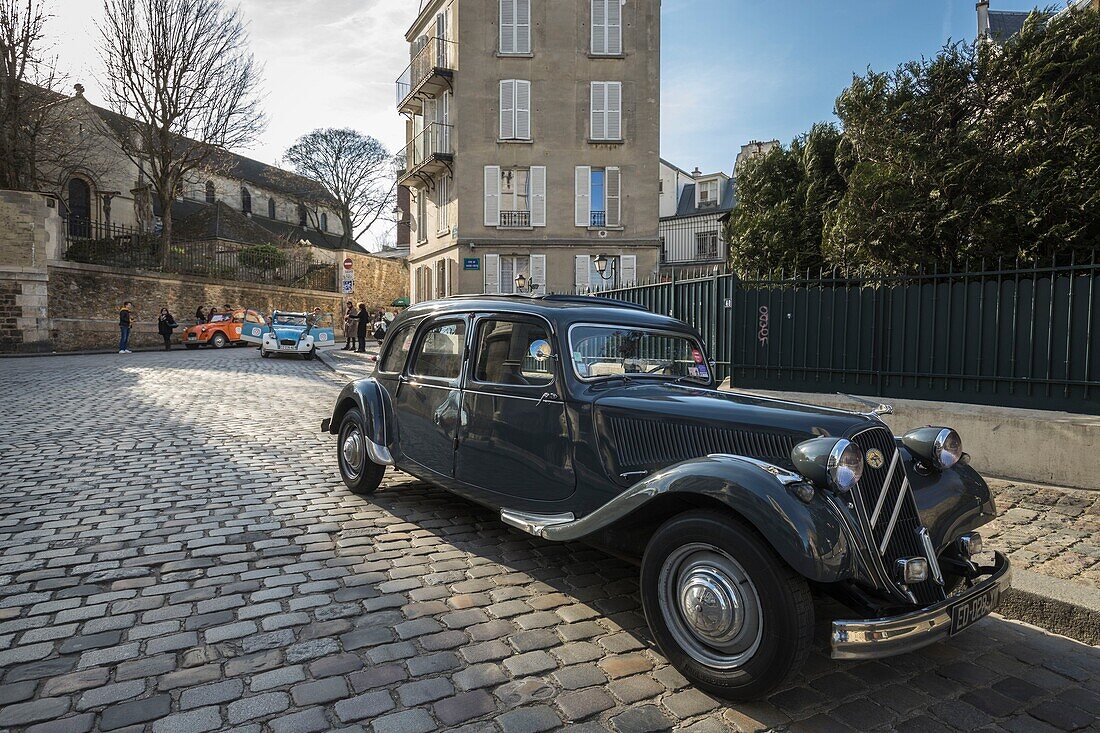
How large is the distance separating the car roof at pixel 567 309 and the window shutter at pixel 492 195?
770 inches

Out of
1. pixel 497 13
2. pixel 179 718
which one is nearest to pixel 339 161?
pixel 497 13

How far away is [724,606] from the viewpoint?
2660mm

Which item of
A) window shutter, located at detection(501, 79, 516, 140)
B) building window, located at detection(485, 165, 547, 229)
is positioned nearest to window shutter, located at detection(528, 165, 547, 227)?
building window, located at detection(485, 165, 547, 229)

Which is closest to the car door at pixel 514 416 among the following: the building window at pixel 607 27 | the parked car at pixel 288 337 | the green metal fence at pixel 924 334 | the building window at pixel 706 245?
the green metal fence at pixel 924 334

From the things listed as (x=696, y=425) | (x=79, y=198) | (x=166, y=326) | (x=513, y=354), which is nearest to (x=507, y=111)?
(x=166, y=326)

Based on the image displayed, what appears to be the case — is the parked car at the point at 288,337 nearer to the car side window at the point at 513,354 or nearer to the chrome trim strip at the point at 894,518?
the car side window at the point at 513,354

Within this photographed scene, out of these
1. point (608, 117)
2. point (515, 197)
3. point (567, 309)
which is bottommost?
point (567, 309)

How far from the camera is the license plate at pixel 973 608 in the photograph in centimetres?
257

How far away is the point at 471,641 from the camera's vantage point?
121 inches

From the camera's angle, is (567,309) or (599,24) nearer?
(567,309)

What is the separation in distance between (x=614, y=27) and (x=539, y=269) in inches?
352

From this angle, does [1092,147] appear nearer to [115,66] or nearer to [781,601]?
[781,601]

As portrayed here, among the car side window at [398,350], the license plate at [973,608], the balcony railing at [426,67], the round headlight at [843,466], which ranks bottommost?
the license plate at [973,608]

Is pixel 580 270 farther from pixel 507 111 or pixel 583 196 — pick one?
pixel 507 111
